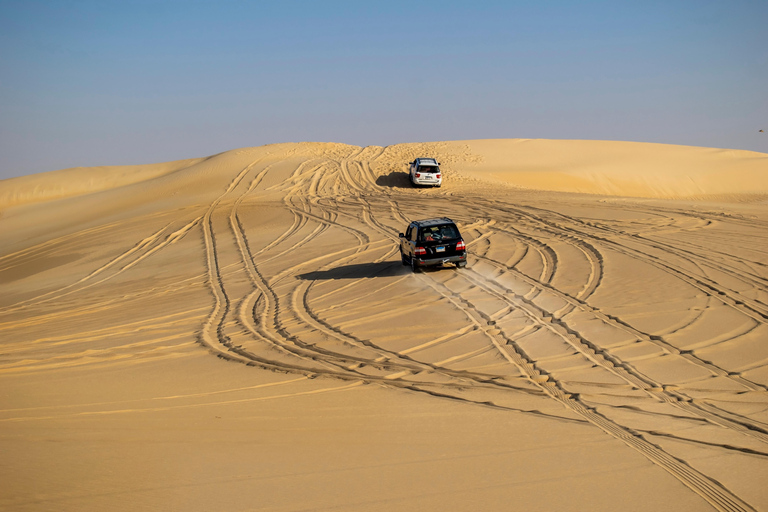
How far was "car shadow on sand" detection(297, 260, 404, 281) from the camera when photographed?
17672mm

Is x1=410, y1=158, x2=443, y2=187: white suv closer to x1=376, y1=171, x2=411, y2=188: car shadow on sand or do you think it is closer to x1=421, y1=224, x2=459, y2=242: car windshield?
x1=376, y1=171, x2=411, y2=188: car shadow on sand

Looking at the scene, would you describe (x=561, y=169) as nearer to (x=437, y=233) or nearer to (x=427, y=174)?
(x=427, y=174)

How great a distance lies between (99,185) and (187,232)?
41488 millimetres

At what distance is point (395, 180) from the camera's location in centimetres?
3859

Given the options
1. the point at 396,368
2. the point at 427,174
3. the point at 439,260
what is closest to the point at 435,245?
the point at 439,260

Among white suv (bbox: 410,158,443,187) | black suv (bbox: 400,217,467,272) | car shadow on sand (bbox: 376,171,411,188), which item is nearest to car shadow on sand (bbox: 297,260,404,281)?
black suv (bbox: 400,217,467,272)

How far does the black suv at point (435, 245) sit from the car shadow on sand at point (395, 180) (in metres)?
20.0

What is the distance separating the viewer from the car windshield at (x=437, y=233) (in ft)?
55.5

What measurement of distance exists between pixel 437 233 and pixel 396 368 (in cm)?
776

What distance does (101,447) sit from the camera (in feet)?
21.7

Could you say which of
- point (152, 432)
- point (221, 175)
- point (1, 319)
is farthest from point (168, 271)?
point (221, 175)

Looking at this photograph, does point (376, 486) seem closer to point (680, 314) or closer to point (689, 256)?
point (680, 314)

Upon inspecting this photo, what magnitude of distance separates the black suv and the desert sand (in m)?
0.50

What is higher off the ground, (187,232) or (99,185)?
(99,185)
